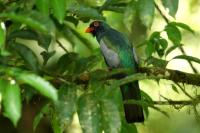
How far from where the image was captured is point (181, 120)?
7.16 metres

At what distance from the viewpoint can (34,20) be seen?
6.10 ft

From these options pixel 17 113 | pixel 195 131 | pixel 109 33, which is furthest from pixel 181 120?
pixel 17 113

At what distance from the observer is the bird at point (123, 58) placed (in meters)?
3.81

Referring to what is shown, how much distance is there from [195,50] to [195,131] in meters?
1.02

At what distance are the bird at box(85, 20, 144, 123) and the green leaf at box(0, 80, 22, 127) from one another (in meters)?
1.83

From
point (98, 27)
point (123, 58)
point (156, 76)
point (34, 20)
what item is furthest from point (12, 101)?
point (98, 27)

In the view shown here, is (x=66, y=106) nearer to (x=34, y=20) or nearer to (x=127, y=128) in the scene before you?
(x=34, y=20)

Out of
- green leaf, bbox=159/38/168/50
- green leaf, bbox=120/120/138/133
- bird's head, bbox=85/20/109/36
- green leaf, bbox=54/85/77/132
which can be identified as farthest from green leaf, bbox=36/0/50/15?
bird's head, bbox=85/20/109/36

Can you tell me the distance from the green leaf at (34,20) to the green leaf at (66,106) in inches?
25.7

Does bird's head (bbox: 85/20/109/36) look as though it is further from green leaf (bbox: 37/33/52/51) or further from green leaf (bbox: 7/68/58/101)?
green leaf (bbox: 7/68/58/101)

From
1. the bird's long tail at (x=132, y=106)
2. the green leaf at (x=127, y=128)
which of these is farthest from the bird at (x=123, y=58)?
the green leaf at (x=127, y=128)

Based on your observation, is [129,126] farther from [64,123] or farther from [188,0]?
[188,0]

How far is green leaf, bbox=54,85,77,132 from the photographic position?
252 centimetres

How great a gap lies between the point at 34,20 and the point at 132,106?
83.4 inches
